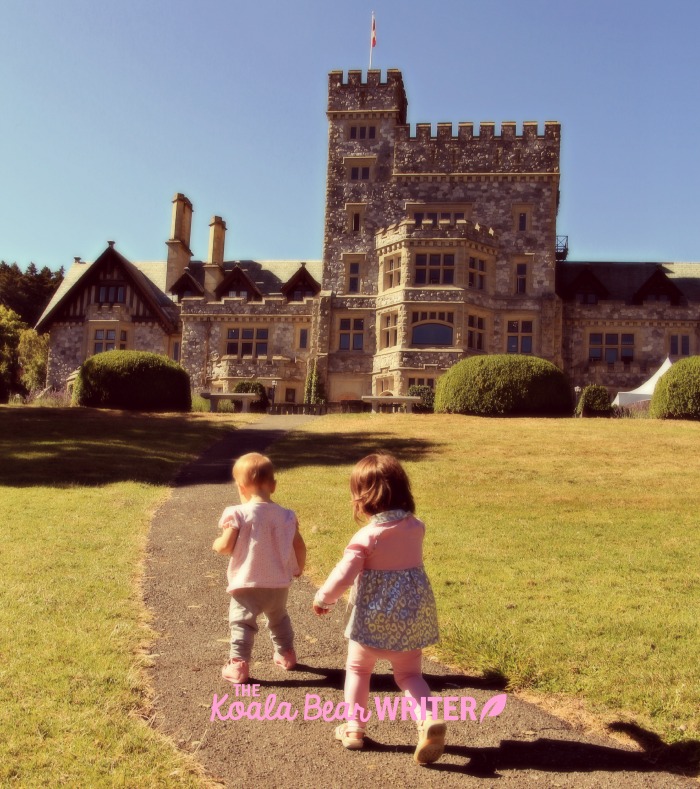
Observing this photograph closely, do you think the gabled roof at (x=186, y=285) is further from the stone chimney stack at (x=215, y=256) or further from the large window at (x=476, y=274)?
the large window at (x=476, y=274)

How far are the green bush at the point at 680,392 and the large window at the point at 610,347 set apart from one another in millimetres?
13217

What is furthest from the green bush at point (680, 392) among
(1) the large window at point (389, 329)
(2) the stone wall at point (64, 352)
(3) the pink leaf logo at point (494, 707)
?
(2) the stone wall at point (64, 352)

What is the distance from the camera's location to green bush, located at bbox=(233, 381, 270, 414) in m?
30.4

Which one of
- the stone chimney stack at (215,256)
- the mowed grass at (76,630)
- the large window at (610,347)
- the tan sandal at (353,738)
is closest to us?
the mowed grass at (76,630)

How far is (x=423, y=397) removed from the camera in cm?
2870

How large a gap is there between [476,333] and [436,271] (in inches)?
121

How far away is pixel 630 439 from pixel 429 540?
10.2m

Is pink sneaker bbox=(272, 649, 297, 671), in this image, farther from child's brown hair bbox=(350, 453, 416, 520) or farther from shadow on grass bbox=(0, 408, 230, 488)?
shadow on grass bbox=(0, 408, 230, 488)

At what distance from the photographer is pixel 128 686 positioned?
4.43 meters

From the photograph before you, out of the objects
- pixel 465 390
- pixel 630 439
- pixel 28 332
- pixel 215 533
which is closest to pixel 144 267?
pixel 28 332

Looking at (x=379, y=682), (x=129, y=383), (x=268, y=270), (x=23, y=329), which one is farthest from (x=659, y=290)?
(x=23, y=329)

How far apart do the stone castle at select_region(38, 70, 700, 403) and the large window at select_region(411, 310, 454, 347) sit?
6 cm

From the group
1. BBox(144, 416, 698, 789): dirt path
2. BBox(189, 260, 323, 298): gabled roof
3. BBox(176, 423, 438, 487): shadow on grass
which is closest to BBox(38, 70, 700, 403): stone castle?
BBox(189, 260, 323, 298): gabled roof

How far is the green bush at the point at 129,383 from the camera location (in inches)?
981
